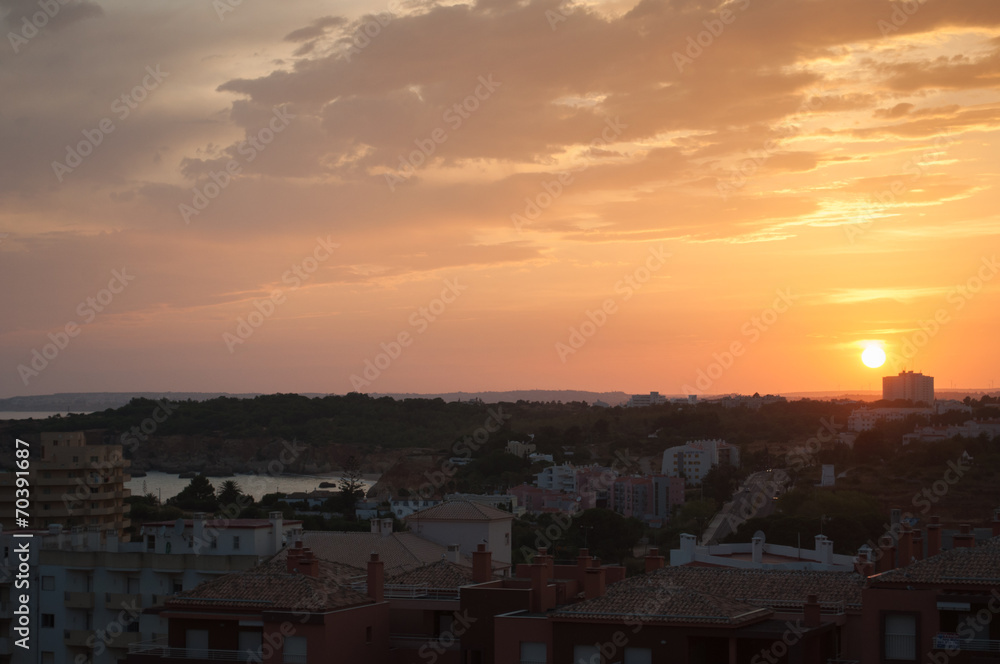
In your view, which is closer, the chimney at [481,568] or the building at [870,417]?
the chimney at [481,568]

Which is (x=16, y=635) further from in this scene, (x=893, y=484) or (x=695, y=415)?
(x=695, y=415)

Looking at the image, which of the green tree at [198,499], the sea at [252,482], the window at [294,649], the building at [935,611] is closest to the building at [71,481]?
the green tree at [198,499]

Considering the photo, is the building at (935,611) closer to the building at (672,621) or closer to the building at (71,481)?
the building at (672,621)

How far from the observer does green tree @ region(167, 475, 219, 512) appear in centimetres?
7212

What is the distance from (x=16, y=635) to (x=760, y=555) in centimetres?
1851

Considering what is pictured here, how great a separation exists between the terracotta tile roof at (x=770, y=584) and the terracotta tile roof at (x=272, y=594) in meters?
5.37

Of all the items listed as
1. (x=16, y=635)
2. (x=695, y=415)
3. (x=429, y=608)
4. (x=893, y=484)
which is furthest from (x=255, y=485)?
(x=429, y=608)

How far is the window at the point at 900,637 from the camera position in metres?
15.5

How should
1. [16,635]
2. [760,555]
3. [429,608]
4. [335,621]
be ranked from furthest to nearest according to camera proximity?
1. [16,635]
2. [760,555]
3. [429,608]
4. [335,621]

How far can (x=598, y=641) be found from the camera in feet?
53.7

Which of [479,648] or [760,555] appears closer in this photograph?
[479,648]

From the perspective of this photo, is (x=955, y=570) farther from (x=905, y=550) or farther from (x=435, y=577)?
(x=435, y=577)

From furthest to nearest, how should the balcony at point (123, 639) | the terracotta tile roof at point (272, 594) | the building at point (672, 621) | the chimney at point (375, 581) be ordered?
1. the balcony at point (123, 639)
2. the chimney at point (375, 581)
3. the terracotta tile roof at point (272, 594)
4. the building at point (672, 621)

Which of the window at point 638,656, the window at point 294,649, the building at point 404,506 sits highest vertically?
the window at point 638,656
